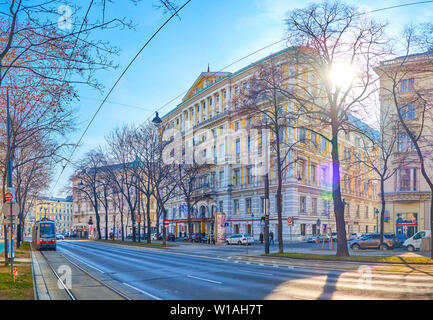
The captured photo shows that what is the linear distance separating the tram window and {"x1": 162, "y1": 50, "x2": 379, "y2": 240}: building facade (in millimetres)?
22420

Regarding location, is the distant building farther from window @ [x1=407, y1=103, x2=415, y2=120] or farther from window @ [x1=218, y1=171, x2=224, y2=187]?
window @ [x1=407, y1=103, x2=415, y2=120]

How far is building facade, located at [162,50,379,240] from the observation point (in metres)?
57.8

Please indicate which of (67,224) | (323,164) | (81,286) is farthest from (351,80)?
(67,224)

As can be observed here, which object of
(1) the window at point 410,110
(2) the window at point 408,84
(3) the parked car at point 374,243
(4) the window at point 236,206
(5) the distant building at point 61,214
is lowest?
(5) the distant building at point 61,214

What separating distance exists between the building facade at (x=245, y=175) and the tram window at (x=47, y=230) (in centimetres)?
2242

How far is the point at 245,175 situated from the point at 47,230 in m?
29.7

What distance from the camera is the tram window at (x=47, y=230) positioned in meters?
46.6

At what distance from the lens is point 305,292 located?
41.3ft

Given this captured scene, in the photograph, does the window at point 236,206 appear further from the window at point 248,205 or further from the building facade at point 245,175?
the window at point 248,205

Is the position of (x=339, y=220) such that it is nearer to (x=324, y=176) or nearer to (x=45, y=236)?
(x=45, y=236)

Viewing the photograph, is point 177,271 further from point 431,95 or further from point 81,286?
point 431,95

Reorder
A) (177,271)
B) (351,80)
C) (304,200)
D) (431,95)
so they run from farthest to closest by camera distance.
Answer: (304,200) → (351,80) → (431,95) → (177,271)

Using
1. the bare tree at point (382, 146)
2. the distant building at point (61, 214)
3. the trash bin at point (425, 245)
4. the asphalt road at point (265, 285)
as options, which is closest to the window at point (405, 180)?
the bare tree at point (382, 146)
